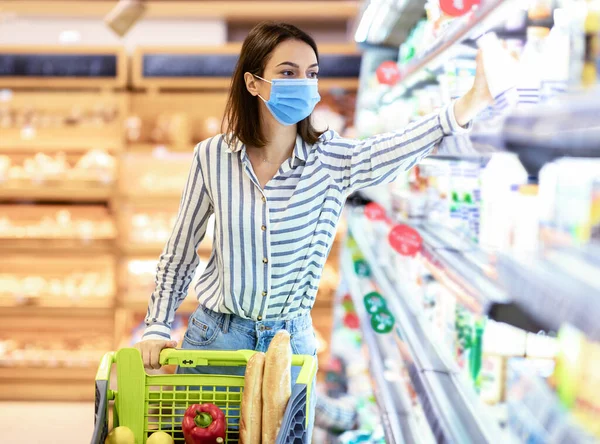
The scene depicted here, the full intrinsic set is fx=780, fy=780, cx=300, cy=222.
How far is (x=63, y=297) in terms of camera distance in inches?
219

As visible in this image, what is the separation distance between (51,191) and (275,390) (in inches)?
171

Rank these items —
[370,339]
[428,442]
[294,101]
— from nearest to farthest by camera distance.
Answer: [294,101] < [428,442] < [370,339]

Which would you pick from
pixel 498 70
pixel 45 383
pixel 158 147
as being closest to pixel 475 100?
pixel 498 70

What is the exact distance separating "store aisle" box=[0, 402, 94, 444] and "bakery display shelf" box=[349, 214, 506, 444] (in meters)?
2.71

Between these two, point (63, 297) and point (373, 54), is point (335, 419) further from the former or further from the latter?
point (63, 297)

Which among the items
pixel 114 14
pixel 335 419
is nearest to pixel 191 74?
pixel 114 14

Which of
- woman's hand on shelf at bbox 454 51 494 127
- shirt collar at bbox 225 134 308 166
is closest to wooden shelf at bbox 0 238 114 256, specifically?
shirt collar at bbox 225 134 308 166

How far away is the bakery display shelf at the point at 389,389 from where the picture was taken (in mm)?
2244

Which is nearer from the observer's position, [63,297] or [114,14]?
[114,14]

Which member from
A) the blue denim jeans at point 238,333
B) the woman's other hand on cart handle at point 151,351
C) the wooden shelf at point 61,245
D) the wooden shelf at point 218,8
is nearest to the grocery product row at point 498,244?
the blue denim jeans at point 238,333

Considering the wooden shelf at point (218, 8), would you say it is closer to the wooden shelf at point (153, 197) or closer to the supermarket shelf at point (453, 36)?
the wooden shelf at point (153, 197)

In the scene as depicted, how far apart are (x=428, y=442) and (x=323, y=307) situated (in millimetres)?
3371

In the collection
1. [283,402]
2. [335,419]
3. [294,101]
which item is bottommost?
[335,419]

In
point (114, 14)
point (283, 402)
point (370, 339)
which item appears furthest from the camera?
point (114, 14)
